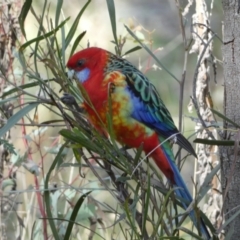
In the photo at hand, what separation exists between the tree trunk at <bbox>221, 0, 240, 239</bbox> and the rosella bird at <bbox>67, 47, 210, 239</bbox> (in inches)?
16.1

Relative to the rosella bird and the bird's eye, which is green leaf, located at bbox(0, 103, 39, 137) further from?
the bird's eye

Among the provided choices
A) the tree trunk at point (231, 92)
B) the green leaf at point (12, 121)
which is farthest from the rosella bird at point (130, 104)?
the green leaf at point (12, 121)

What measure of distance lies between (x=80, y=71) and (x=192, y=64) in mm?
2288

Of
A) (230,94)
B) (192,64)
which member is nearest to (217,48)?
(192,64)

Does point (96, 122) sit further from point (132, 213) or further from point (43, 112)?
point (43, 112)

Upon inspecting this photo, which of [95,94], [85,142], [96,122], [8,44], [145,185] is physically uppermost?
[8,44]

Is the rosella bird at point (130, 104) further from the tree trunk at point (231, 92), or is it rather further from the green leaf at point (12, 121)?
the green leaf at point (12, 121)

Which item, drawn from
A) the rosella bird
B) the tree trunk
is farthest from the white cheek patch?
the tree trunk

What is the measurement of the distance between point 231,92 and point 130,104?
52cm

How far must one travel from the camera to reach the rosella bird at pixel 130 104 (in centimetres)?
172

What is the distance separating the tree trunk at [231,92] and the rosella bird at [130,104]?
16.1 inches

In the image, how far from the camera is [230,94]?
50.4 inches

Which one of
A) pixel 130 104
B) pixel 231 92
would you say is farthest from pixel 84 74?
pixel 231 92

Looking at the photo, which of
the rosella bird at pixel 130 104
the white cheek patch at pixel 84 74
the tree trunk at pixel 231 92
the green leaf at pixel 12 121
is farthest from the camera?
the white cheek patch at pixel 84 74
